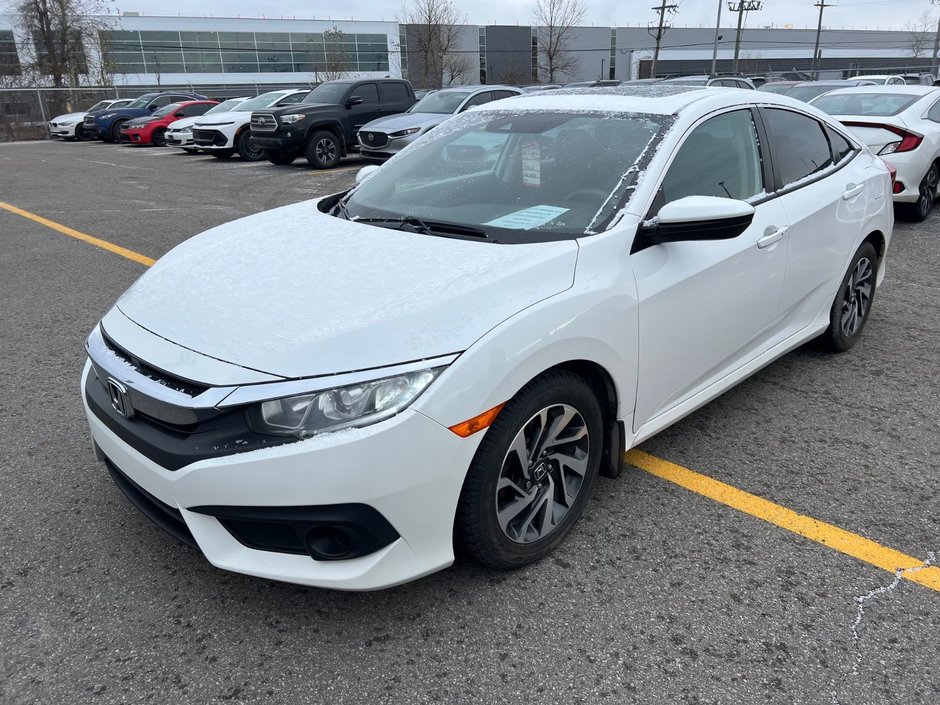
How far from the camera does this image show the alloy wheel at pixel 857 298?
436 cm

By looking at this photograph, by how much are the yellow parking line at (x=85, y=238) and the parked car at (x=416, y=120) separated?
19.6 ft

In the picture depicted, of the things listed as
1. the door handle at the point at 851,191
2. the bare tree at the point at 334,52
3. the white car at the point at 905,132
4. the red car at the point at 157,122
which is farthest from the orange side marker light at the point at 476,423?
the bare tree at the point at 334,52

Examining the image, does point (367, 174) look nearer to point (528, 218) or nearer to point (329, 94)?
point (528, 218)

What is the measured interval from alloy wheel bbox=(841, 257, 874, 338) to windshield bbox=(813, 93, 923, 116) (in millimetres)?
5029

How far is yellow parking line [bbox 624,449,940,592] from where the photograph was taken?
2590 mm

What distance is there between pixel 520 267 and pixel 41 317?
4.56 metres

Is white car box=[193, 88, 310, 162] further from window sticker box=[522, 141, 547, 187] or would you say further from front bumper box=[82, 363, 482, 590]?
front bumper box=[82, 363, 482, 590]

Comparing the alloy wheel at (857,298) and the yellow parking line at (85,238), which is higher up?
the alloy wheel at (857,298)

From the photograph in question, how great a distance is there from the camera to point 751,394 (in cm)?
403

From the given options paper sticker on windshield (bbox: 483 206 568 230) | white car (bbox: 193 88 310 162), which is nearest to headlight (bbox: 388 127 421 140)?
white car (bbox: 193 88 310 162)

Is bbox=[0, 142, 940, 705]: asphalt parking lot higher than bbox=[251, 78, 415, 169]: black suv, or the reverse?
bbox=[251, 78, 415, 169]: black suv

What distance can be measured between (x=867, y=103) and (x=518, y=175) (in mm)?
7629

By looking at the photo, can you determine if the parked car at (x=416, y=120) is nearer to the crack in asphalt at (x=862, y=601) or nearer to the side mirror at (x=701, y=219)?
the side mirror at (x=701, y=219)

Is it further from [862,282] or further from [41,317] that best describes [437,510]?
[41,317]
